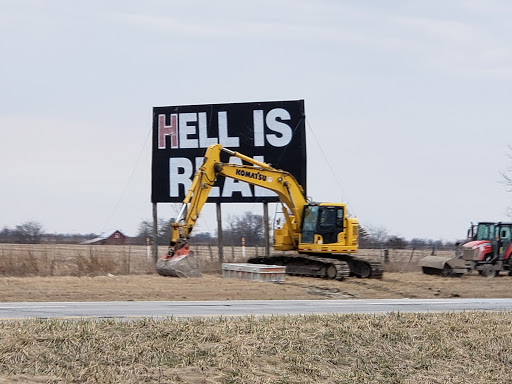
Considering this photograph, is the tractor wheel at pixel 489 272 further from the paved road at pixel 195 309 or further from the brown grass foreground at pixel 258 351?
the brown grass foreground at pixel 258 351

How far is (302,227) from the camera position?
110ft

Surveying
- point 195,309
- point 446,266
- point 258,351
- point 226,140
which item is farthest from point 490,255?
point 258,351

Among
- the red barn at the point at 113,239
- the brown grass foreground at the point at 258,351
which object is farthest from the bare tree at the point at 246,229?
the brown grass foreground at the point at 258,351

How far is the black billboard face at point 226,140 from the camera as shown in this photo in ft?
124

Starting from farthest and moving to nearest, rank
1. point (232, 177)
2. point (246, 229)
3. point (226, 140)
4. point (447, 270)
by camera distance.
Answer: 1. point (246, 229)
2. point (226, 140)
3. point (447, 270)
4. point (232, 177)

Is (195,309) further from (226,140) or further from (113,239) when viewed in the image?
(113,239)

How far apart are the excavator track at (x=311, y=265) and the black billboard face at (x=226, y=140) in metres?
4.40

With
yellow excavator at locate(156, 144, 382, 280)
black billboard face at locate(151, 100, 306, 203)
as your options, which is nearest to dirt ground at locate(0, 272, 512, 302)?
yellow excavator at locate(156, 144, 382, 280)

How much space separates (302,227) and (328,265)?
7.23 ft

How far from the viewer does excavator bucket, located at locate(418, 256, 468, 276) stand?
34.8 meters

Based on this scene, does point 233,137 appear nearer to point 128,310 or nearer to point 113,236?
point 128,310

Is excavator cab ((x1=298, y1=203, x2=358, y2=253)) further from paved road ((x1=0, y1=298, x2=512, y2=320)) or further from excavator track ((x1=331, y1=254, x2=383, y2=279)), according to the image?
paved road ((x1=0, y1=298, x2=512, y2=320))

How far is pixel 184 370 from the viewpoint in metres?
9.67

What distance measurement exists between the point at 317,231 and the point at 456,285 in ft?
18.4
